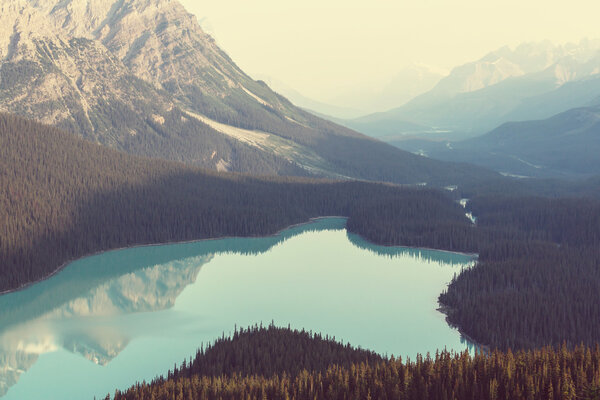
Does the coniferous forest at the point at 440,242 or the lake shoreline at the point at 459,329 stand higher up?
the coniferous forest at the point at 440,242

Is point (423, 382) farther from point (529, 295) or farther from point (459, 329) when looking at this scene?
point (529, 295)

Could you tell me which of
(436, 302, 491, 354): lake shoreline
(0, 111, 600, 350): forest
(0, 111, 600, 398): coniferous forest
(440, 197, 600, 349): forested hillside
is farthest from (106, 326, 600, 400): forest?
(0, 111, 600, 350): forest

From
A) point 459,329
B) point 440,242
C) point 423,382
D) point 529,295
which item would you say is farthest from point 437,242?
point 423,382

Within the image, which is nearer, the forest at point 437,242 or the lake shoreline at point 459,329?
the lake shoreline at point 459,329

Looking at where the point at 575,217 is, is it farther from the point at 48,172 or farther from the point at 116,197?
the point at 48,172

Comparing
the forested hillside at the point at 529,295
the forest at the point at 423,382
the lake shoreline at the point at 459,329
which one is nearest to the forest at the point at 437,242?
the forested hillside at the point at 529,295

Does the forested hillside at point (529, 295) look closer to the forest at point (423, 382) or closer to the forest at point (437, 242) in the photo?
the forest at point (437, 242)

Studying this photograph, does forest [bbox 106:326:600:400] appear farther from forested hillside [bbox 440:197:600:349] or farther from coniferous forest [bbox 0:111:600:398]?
forested hillside [bbox 440:197:600:349]

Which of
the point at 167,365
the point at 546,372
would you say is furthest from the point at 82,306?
the point at 546,372

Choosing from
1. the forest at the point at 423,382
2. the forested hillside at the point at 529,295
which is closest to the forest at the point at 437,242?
the forested hillside at the point at 529,295
